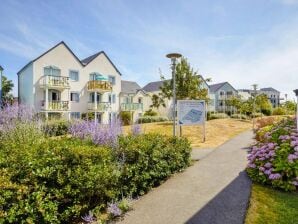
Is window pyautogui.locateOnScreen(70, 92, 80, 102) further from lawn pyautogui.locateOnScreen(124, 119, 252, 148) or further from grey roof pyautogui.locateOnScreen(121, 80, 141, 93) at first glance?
lawn pyautogui.locateOnScreen(124, 119, 252, 148)

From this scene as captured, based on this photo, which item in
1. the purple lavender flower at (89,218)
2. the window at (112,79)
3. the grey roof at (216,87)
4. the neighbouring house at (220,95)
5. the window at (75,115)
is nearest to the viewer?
the purple lavender flower at (89,218)

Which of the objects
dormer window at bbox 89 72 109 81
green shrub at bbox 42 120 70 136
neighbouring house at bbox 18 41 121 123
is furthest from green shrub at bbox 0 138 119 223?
dormer window at bbox 89 72 109 81

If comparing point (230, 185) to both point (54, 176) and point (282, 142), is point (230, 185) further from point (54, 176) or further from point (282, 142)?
point (54, 176)

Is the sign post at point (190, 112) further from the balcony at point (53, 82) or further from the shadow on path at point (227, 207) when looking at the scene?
the balcony at point (53, 82)

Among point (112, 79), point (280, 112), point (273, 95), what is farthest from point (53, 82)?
point (273, 95)

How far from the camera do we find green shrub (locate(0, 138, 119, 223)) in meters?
3.94

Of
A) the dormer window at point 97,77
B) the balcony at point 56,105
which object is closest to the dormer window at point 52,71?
the balcony at point 56,105

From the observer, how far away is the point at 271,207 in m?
5.57

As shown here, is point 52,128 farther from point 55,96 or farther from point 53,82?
point 55,96

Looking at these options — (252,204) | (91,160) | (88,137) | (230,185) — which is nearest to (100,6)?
(88,137)

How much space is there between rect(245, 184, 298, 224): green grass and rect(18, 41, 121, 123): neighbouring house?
20.4 m

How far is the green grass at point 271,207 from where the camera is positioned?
4.96 meters

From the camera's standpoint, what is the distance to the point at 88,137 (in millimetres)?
6836

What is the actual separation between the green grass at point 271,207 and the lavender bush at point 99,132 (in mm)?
3432
